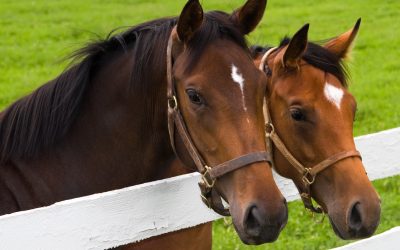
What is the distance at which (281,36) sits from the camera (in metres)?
15.6

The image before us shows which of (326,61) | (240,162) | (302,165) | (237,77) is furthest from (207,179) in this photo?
(326,61)

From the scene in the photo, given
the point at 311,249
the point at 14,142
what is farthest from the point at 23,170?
the point at 311,249

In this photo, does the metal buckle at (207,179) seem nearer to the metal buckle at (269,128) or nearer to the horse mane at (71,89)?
the horse mane at (71,89)

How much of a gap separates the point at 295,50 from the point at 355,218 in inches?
39.5

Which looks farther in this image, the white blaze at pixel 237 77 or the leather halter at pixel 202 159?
the white blaze at pixel 237 77

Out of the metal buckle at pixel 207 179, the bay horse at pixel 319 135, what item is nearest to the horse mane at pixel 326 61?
the bay horse at pixel 319 135

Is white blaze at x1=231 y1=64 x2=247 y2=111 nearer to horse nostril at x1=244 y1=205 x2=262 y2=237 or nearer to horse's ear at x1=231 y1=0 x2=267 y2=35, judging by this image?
horse's ear at x1=231 y1=0 x2=267 y2=35

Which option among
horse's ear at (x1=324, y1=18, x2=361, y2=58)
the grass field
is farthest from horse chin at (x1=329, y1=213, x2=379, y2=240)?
the grass field

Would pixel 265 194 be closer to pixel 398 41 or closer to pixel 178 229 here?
pixel 178 229

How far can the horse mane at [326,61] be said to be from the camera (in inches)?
170

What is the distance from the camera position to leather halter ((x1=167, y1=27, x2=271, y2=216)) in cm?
331

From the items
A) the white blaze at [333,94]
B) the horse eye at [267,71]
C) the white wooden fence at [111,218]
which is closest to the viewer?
the white wooden fence at [111,218]

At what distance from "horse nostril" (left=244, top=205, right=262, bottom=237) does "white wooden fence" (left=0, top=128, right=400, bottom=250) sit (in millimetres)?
569

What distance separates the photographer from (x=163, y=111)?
12.3 feet
